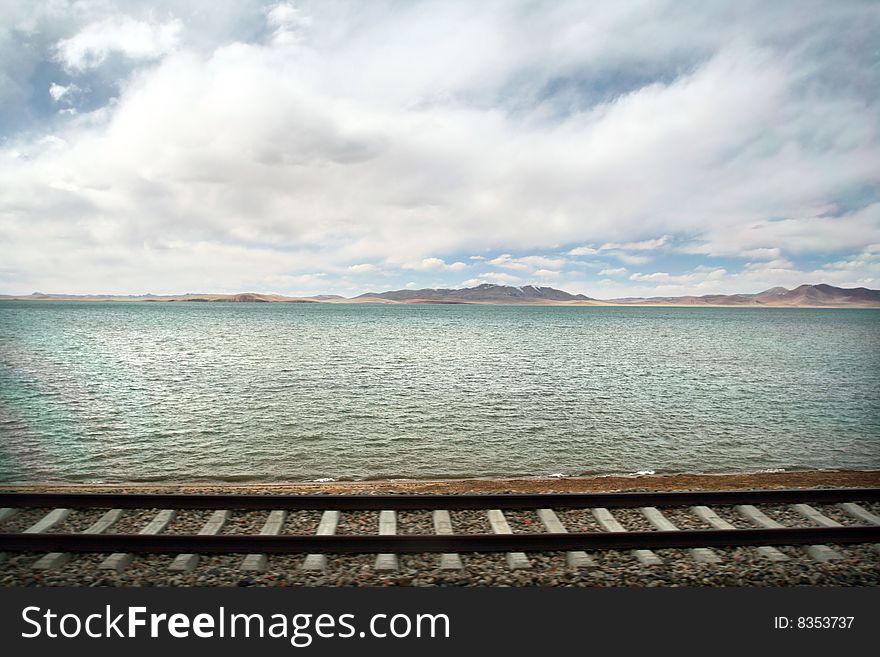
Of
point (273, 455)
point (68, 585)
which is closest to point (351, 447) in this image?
point (273, 455)

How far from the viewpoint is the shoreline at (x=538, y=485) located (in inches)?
477

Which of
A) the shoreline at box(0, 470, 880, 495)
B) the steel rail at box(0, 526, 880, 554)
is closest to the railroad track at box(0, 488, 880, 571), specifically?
the steel rail at box(0, 526, 880, 554)

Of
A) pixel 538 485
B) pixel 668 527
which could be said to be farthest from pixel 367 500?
Answer: pixel 538 485

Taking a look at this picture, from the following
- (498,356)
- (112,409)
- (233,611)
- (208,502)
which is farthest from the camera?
(498,356)

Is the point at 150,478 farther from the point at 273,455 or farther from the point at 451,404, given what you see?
the point at 451,404

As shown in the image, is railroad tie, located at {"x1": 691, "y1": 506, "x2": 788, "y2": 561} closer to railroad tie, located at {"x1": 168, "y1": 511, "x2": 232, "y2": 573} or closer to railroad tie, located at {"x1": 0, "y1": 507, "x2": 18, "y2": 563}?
railroad tie, located at {"x1": 168, "y1": 511, "x2": 232, "y2": 573}

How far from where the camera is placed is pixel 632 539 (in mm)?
7836

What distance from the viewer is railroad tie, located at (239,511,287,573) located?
7.09m

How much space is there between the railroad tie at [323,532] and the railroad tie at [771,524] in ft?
24.8

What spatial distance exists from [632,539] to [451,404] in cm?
1756

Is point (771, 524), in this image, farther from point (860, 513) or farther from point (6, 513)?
point (6, 513)

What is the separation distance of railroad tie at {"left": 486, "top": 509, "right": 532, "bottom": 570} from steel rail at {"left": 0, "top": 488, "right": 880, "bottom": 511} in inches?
16.9

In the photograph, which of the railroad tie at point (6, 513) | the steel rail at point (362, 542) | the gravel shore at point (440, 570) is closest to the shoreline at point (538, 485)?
the railroad tie at point (6, 513)

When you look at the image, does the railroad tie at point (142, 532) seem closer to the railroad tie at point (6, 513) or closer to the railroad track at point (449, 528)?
the railroad track at point (449, 528)
